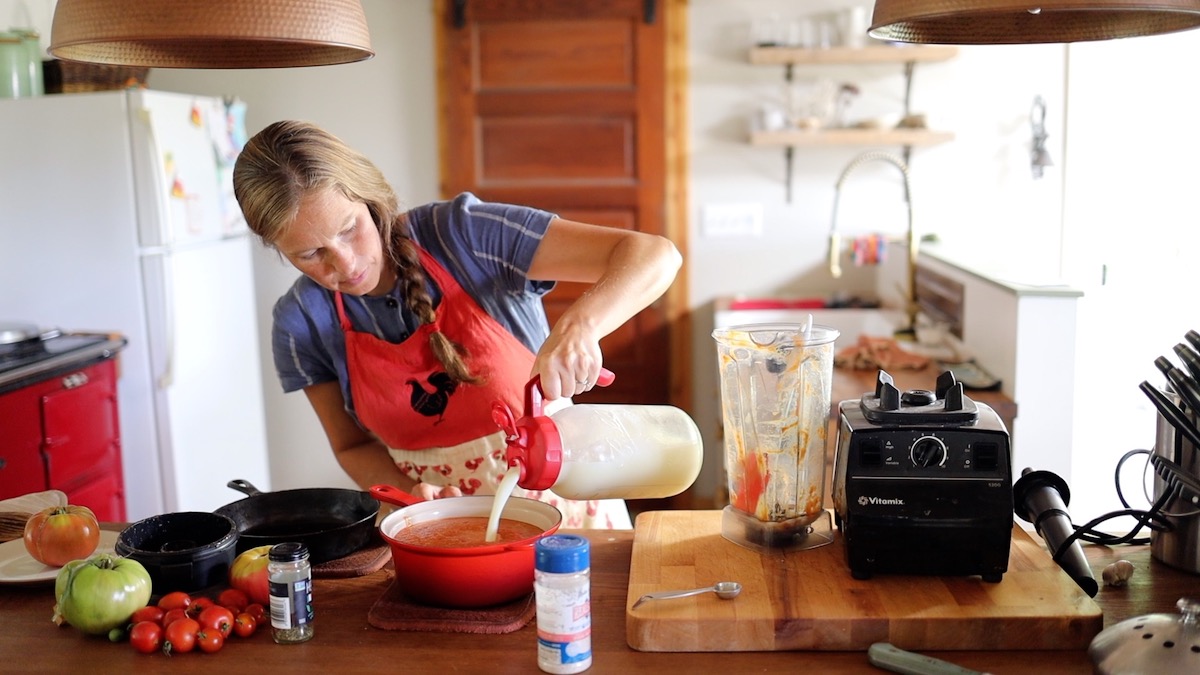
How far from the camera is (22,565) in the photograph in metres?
1.40

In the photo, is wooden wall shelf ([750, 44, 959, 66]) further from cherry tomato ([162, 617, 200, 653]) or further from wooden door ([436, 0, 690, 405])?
cherry tomato ([162, 617, 200, 653])

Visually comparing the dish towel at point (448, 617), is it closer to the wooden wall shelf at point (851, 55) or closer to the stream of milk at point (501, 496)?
the stream of milk at point (501, 496)

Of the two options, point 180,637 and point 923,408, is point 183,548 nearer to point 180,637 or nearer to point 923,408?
point 180,637

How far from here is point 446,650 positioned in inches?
45.9

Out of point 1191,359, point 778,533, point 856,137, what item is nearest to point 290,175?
point 778,533

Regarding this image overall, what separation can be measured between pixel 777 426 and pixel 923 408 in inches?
6.9

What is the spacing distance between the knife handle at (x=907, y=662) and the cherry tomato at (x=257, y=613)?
670 mm

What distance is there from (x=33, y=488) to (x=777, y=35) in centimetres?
282

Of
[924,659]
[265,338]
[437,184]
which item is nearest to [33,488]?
[265,338]

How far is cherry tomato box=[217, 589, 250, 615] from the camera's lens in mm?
1242

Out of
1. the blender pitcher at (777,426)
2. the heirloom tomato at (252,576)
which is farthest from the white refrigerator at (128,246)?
the blender pitcher at (777,426)

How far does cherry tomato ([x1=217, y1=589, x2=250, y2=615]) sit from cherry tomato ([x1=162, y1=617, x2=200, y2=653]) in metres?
0.06

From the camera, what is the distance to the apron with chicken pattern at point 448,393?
1.75 meters

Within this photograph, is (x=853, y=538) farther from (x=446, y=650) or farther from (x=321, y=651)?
(x=321, y=651)
